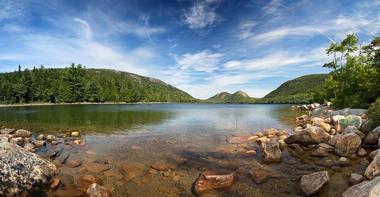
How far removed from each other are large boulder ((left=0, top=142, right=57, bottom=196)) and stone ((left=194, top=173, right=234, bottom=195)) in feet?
21.5

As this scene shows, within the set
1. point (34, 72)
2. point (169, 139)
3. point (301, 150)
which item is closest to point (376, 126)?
point (301, 150)

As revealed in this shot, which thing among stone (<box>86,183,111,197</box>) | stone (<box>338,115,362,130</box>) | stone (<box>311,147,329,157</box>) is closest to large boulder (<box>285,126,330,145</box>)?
stone (<box>311,147,329,157</box>)

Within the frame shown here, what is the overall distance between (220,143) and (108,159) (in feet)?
28.2

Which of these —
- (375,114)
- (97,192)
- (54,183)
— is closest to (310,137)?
(375,114)

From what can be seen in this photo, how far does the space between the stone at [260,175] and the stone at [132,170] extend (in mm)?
5541

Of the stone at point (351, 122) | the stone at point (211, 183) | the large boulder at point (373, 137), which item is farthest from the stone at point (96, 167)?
the stone at point (351, 122)

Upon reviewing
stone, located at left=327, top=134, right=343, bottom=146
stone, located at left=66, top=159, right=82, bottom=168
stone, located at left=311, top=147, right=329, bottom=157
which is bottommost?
stone, located at left=66, top=159, right=82, bottom=168

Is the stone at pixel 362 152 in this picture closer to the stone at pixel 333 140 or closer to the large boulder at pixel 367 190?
the stone at pixel 333 140

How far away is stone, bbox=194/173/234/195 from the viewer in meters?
9.15

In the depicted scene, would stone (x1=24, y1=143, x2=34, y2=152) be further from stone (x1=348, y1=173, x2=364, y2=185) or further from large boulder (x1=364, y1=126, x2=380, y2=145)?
large boulder (x1=364, y1=126, x2=380, y2=145)

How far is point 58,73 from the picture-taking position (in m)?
123

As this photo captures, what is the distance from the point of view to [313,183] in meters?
8.88

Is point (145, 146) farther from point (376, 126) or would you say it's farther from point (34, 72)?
point (34, 72)

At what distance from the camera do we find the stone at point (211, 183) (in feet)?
30.0
